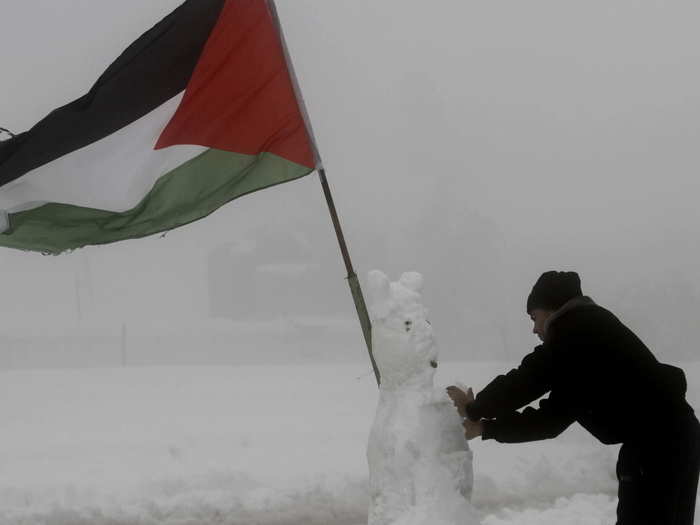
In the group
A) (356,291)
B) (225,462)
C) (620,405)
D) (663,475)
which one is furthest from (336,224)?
(225,462)

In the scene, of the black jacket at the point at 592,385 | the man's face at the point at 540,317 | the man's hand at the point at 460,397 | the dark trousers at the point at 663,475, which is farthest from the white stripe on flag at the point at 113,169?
the dark trousers at the point at 663,475

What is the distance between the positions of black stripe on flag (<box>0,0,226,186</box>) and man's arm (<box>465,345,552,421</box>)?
2402 mm

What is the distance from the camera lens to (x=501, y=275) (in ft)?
221

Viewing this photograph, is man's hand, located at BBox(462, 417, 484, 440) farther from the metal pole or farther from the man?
the metal pole

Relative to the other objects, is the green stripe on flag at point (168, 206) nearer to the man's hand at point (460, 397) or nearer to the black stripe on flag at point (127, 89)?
the black stripe on flag at point (127, 89)

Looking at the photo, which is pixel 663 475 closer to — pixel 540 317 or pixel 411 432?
pixel 540 317

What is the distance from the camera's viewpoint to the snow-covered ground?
747 cm

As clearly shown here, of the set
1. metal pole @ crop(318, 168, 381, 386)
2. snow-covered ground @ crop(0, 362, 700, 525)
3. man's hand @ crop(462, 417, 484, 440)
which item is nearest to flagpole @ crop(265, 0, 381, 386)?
metal pole @ crop(318, 168, 381, 386)

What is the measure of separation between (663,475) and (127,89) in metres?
3.24

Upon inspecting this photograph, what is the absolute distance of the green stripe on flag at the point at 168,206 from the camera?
4328 mm

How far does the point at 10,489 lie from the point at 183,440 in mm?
2291

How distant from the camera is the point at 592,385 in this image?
3.03m

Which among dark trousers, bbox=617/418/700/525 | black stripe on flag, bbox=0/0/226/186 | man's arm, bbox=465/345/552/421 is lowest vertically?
dark trousers, bbox=617/418/700/525

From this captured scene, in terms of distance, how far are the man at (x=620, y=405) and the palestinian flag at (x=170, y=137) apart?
1750 millimetres
